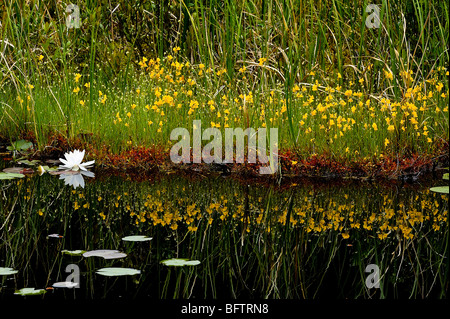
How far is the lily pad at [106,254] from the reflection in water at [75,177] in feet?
6.03

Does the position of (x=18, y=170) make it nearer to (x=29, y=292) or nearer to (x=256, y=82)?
(x=256, y=82)

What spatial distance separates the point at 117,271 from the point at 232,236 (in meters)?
0.89

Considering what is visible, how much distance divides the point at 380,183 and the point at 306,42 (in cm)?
199

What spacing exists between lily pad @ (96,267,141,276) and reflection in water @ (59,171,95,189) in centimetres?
214

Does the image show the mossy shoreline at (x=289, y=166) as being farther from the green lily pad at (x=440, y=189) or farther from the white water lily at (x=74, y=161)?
the green lily pad at (x=440, y=189)

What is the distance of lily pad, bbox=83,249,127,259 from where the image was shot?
120 inches

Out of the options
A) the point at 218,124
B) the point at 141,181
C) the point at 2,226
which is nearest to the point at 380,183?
the point at 218,124

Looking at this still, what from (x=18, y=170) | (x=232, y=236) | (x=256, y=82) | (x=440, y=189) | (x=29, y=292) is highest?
(x=256, y=82)

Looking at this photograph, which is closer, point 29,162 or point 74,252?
point 74,252

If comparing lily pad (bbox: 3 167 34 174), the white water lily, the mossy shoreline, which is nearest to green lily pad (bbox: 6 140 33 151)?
the mossy shoreline

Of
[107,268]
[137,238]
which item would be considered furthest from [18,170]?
[107,268]

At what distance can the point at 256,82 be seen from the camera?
21.0 ft

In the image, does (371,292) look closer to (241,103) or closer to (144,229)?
(144,229)

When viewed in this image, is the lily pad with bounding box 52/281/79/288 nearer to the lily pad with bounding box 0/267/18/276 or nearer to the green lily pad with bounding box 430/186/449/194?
the lily pad with bounding box 0/267/18/276
